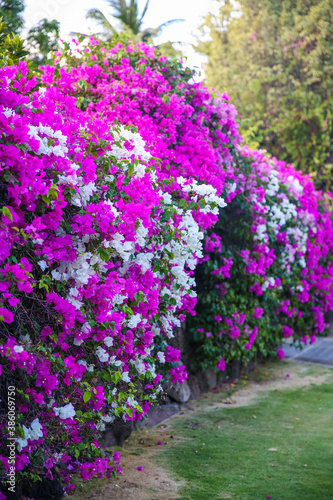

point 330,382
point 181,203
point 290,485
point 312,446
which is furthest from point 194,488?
point 330,382

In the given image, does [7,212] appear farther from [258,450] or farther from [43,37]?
[43,37]

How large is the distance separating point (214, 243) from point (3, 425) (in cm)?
368

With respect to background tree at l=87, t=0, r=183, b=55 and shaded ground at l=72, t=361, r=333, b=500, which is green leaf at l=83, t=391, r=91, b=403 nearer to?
shaded ground at l=72, t=361, r=333, b=500

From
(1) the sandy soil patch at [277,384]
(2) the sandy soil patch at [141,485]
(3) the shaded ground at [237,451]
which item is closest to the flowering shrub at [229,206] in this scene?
(1) the sandy soil patch at [277,384]

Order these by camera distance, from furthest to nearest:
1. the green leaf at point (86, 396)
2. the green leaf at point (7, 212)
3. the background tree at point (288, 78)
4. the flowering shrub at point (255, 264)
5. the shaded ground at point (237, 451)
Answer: the background tree at point (288, 78) < the flowering shrub at point (255, 264) < the shaded ground at point (237, 451) < the green leaf at point (86, 396) < the green leaf at point (7, 212)

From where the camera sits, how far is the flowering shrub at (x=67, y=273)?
2.83m

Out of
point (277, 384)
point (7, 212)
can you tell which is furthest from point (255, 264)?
point (7, 212)

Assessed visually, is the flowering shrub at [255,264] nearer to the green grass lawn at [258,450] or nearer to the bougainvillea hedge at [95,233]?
the bougainvillea hedge at [95,233]

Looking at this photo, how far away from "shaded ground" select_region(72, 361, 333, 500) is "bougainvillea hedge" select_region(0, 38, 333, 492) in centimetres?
41

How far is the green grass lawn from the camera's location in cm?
416

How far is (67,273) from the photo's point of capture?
3.15m

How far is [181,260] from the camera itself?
14.2 feet

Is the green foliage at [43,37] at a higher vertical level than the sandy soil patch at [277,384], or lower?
higher

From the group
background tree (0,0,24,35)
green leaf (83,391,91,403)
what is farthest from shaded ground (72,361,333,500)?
background tree (0,0,24,35)
